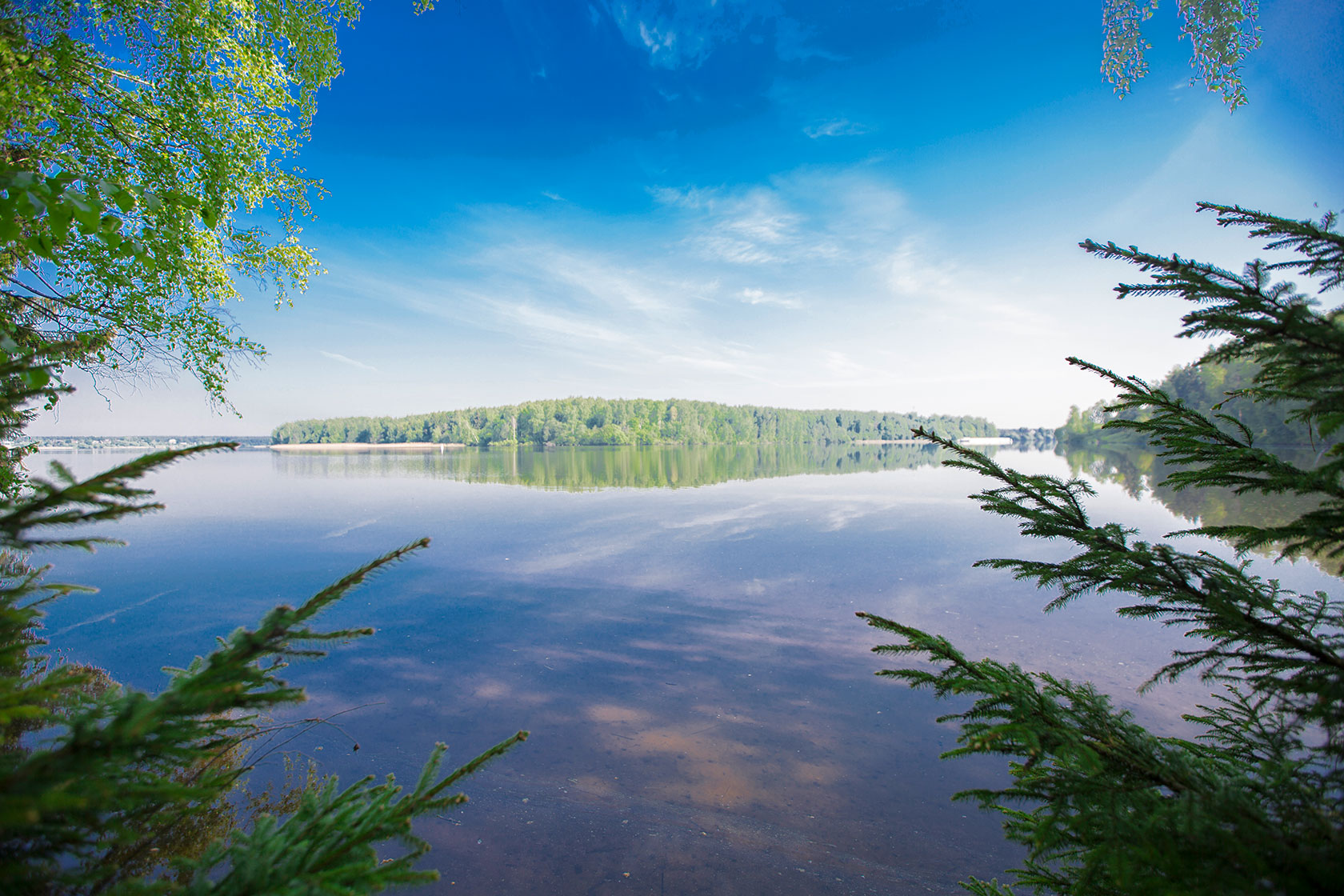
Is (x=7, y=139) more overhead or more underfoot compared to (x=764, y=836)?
more overhead

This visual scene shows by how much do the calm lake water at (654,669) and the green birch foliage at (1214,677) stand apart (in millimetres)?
3430

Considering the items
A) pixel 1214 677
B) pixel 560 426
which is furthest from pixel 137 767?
pixel 560 426

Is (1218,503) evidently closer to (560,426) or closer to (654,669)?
(654,669)

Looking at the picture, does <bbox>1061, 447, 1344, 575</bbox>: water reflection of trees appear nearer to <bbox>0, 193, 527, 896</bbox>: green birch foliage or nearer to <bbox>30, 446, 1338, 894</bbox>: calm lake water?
<bbox>30, 446, 1338, 894</bbox>: calm lake water

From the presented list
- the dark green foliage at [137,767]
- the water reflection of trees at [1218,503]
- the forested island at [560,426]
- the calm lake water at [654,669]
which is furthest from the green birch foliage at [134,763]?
the forested island at [560,426]

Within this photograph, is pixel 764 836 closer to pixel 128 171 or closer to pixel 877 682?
pixel 877 682

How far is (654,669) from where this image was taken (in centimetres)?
812

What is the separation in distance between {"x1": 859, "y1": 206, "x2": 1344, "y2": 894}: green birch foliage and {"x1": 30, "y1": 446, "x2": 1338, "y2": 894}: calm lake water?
3.43 m

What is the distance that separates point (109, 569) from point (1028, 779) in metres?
20.1

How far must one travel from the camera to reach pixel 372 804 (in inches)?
65.9

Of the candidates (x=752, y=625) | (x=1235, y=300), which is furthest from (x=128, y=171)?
(x=752, y=625)

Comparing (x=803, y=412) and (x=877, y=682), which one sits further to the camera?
(x=803, y=412)

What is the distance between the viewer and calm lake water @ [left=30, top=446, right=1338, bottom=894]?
470 cm

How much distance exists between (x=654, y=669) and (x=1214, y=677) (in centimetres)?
713
